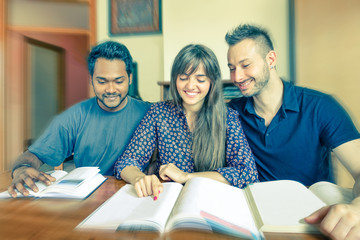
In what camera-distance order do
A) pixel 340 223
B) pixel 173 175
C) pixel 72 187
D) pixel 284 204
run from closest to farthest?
pixel 340 223, pixel 284 204, pixel 72 187, pixel 173 175

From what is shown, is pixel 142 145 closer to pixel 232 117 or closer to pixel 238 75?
pixel 232 117

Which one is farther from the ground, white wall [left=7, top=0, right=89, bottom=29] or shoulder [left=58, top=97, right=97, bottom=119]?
white wall [left=7, top=0, right=89, bottom=29]

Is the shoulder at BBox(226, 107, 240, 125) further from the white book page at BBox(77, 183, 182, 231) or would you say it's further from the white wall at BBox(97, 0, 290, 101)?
the white wall at BBox(97, 0, 290, 101)

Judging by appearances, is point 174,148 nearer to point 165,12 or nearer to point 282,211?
point 282,211

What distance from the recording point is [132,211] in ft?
1.88

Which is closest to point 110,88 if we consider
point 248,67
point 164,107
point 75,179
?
point 164,107

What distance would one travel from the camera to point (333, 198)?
68 cm

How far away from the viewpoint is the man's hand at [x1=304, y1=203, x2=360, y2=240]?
19.1 inches

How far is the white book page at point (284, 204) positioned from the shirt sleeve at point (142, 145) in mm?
482

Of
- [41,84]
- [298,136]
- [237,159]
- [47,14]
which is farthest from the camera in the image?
[41,84]

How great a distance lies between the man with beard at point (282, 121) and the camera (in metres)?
1.07

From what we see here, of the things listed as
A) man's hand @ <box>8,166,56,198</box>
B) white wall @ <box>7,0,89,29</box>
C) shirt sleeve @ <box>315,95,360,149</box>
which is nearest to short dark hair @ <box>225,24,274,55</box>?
shirt sleeve @ <box>315,95,360,149</box>

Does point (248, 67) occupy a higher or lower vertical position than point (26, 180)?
higher

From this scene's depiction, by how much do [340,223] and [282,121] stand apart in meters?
0.67
